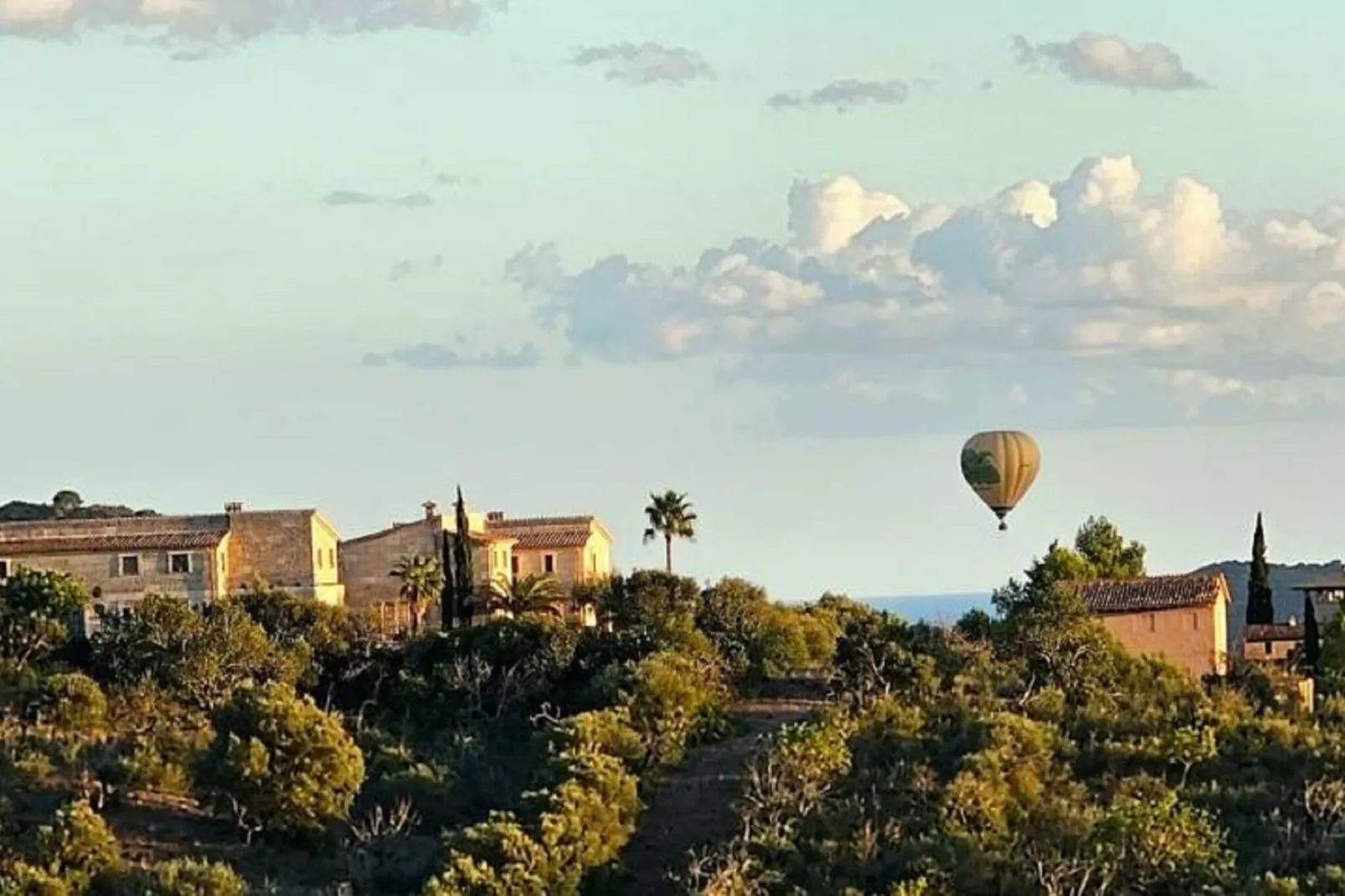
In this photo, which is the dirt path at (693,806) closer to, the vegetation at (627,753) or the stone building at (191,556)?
the vegetation at (627,753)

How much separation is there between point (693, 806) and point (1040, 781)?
679 cm

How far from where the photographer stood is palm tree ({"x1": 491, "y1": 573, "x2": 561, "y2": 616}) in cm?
7569

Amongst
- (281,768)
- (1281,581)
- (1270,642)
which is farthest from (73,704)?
(1281,581)

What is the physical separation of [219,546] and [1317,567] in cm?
8309

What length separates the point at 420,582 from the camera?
77250 mm

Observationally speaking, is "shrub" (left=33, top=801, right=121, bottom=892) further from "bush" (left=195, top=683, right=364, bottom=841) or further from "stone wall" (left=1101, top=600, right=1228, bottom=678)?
"stone wall" (left=1101, top=600, right=1228, bottom=678)

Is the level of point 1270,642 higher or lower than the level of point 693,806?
higher

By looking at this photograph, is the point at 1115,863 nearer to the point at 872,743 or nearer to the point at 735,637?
the point at 872,743

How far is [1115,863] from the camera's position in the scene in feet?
156

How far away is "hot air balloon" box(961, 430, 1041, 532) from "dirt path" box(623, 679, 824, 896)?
9.78 metres

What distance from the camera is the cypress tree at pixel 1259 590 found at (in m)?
90.4

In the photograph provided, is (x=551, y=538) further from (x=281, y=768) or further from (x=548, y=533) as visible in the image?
(x=281, y=768)

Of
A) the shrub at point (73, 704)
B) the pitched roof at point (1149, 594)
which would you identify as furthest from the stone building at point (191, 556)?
the pitched roof at point (1149, 594)

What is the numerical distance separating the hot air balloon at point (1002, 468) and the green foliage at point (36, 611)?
22891mm
